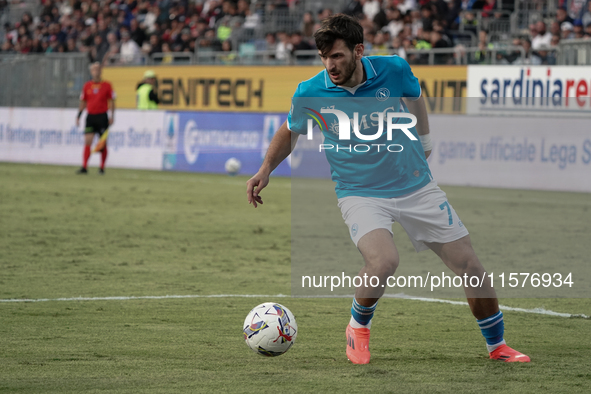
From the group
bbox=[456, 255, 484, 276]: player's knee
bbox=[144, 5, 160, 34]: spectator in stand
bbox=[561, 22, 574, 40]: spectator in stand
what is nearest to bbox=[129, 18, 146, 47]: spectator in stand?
bbox=[144, 5, 160, 34]: spectator in stand

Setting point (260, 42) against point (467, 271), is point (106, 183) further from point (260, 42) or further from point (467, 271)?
point (467, 271)

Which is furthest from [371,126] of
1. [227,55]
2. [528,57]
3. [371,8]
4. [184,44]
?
[184,44]

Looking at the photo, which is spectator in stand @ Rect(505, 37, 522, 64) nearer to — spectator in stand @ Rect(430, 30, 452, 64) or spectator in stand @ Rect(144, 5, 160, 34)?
spectator in stand @ Rect(430, 30, 452, 64)

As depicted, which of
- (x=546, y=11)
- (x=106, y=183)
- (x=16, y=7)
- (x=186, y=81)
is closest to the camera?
(x=106, y=183)

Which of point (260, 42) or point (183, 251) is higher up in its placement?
point (260, 42)

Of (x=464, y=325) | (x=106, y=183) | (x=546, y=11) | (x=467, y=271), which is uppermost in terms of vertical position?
A: (x=546, y=11)

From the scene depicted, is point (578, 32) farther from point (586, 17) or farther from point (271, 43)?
point (271, 43)

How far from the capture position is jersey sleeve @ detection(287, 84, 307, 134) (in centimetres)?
505

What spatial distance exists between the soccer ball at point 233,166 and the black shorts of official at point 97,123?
2942mm

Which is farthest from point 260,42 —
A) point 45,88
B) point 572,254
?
point 572,254

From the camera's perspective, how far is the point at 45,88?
25.3 metres

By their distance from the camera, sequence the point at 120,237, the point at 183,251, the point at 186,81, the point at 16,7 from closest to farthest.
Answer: the point at 183,251 < the point at 120,237 < the point at 186,81 < the point at 16,7

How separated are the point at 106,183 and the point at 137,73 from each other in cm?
780

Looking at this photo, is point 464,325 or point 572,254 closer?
point 464,325
